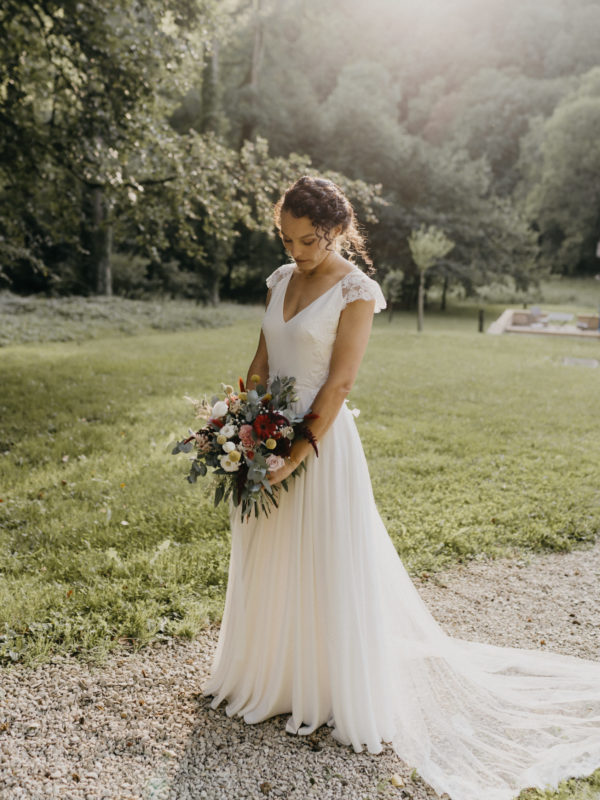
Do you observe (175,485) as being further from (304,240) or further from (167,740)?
(304,240)

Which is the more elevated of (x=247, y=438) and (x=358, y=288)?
(x=358, y=288)

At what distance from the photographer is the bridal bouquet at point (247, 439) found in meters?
2.69

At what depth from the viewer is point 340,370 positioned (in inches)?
A: 111

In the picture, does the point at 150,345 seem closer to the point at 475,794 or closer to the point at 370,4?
the point at 475,794

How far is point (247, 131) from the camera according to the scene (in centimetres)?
3178

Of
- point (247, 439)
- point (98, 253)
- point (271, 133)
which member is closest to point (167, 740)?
point (247, 439)

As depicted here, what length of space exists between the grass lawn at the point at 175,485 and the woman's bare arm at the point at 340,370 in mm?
566

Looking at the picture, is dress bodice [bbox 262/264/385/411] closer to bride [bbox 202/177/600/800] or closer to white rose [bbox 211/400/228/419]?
bride [bbox 202/177/600/800]

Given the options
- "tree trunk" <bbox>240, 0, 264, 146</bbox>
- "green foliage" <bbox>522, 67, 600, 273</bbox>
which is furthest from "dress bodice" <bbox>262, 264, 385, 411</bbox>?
"green foliage" <bbox>522, 67, 600, 273</bbox>

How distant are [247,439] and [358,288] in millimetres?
880

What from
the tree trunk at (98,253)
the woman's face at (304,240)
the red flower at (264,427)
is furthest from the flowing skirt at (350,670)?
the tree trunk at (98,253)

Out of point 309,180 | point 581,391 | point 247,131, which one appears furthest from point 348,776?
point 247,131

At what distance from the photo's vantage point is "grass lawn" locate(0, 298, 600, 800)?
418cm

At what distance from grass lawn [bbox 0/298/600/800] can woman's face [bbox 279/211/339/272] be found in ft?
4.21
